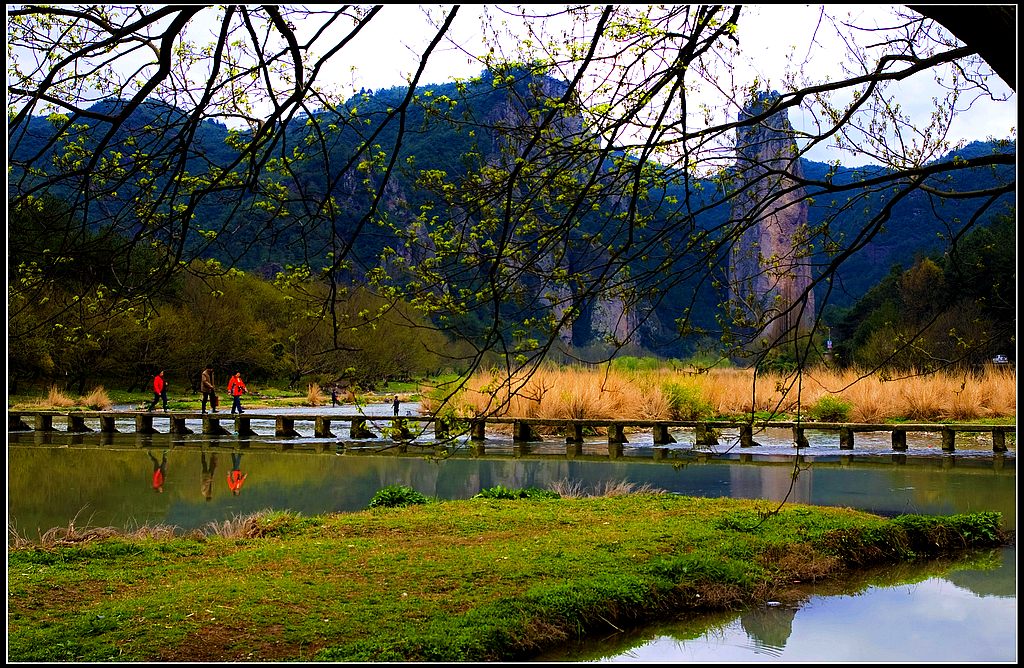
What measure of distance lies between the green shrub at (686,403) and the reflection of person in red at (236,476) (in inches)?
352

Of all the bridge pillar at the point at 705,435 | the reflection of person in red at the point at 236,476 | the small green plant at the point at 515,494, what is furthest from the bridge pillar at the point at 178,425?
the small green plant at the point at 515,494

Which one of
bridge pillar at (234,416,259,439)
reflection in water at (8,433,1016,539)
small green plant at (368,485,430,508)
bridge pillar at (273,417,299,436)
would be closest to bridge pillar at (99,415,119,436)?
bridge pillar at (234,416,259,439)

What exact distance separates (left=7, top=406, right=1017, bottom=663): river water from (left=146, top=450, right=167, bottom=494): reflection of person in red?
90 mm

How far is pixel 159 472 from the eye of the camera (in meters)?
13.6

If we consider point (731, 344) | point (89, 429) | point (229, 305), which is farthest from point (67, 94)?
point (229, 305)

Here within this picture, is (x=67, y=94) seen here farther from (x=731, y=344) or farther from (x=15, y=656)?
(x=731, y=344)

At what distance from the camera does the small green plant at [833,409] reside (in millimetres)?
18969

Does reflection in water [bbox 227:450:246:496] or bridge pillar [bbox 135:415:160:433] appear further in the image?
bridge pillar [bbox 135:415:160:433]

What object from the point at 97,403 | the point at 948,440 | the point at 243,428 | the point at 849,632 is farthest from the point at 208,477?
the point at 97,403

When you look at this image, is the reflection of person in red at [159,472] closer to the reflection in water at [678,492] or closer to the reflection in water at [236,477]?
the reflection in water at [678,492]

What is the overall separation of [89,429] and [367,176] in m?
17.6

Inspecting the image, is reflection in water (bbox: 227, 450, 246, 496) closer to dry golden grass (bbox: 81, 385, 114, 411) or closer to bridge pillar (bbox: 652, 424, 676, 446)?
bridge pillar (bbox: 652, 424, 676, 446)

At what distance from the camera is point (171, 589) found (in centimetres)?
619

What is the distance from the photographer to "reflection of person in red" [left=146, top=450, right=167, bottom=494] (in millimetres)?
12104
